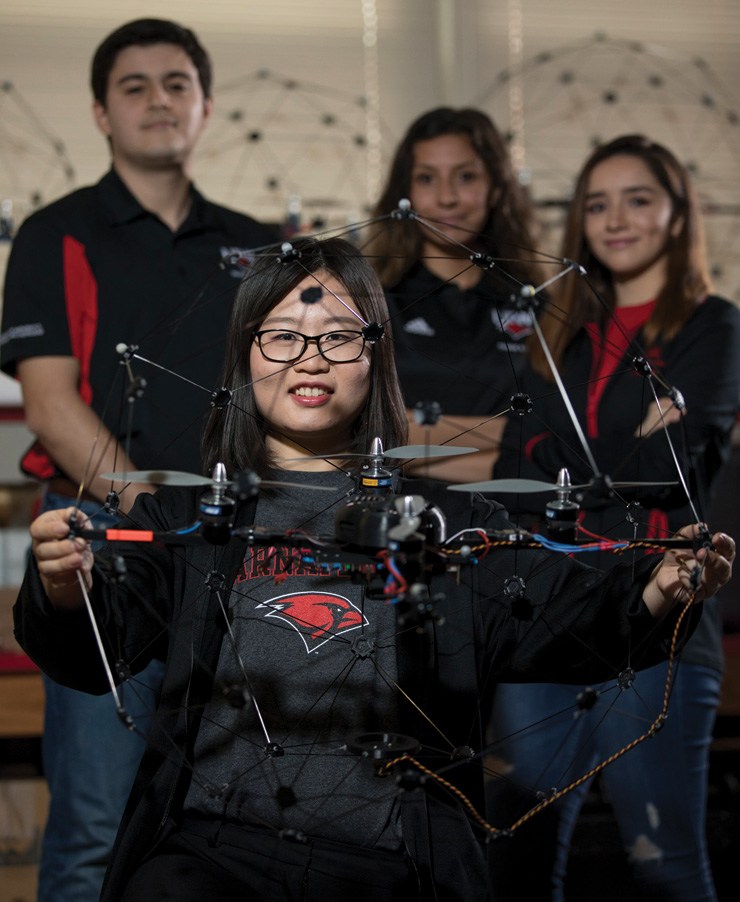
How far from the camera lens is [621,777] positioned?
1.44 m

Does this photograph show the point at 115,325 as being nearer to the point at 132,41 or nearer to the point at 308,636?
the point at 132,41

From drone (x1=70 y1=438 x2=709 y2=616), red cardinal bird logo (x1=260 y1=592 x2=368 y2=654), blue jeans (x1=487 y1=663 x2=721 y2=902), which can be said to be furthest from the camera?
blue jeans (x1=487 y1=663 x2=721 y2=902)

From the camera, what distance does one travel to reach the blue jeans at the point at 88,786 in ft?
4.69

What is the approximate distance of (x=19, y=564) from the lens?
2.52 meters

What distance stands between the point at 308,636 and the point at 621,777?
1.75 feet

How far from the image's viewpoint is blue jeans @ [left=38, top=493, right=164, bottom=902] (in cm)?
143

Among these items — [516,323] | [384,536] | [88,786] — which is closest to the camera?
[384,536]

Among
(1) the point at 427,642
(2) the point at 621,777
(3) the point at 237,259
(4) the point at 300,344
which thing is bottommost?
(2) the point at 621,777

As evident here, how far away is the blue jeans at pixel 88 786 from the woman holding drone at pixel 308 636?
26 cm

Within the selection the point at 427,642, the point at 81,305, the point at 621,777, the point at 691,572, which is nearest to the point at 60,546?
the point at 427,642

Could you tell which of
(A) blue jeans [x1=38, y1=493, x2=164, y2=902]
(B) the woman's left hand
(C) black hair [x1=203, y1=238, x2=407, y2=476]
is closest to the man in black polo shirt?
(A) blue jeans [x1=38, y1=493, x2=164, y2=902]

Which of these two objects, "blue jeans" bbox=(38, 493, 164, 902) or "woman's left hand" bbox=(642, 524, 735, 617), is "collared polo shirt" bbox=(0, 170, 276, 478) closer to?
"blue jeans" bbox=(38, 493, 164, 902)

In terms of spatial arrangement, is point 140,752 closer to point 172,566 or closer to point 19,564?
point 172,566

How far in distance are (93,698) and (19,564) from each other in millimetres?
1161
